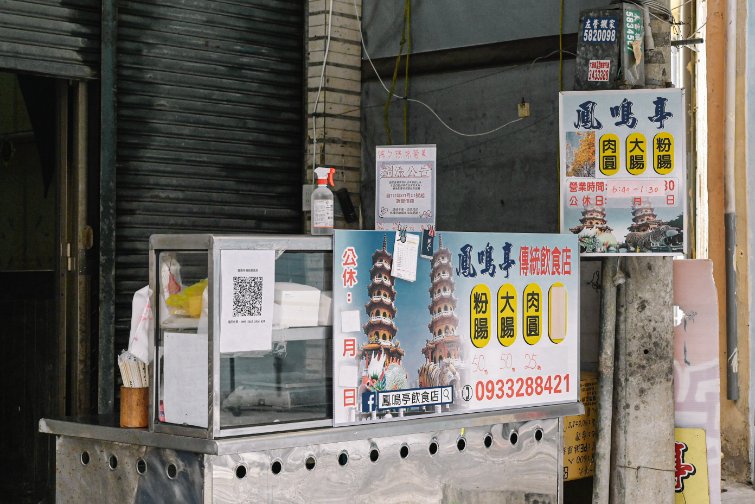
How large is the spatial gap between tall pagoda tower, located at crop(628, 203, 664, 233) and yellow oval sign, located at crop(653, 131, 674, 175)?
0.75ft

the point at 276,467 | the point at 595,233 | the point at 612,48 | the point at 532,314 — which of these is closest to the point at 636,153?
the point at 595,233

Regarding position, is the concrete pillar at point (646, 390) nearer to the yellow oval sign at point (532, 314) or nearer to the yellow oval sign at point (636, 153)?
the yellow oval sign at point (636, 153)

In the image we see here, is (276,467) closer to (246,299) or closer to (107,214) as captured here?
(246,299)

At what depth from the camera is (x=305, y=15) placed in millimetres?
8570

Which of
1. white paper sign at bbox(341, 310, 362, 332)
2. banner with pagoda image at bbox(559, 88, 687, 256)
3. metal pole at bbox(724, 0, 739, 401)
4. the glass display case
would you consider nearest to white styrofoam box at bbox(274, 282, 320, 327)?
the glass display case

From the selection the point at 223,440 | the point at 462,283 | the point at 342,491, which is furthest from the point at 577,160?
the point at 223,440

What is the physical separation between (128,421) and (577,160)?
3.09 metres

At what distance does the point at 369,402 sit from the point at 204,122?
12.4ft

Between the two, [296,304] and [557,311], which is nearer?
[296,304]

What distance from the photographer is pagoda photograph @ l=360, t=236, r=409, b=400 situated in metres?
4.91

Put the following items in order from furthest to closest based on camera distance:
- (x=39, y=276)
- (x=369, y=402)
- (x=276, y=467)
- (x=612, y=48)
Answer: (x=39, y=276) < (x=612, y=48) < (x=369, y=402) < (x=276, y=467)

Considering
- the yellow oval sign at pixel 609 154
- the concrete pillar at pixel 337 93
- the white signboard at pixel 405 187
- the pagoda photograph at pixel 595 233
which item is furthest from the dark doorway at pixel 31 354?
the yellow oval sign at pixel 609 154

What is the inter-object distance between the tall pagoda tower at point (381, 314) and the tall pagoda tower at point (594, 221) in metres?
1.70

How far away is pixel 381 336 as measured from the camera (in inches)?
195
